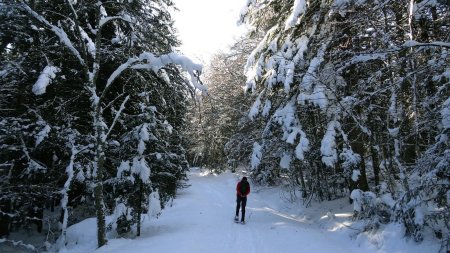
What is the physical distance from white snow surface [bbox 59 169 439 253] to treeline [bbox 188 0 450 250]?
1.97 ft

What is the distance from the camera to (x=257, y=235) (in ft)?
37.9

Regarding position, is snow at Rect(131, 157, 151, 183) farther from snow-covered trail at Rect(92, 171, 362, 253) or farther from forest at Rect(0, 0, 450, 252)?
snow-covered trail at Rect(92, 171, 362, 253)

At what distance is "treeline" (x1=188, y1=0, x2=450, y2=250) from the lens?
6969mm

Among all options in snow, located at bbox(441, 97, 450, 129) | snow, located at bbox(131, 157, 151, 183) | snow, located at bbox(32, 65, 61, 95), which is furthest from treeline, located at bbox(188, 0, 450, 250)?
snow, located at bbox(32, 65, 61, 95)

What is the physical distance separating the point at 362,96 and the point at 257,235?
531 cm

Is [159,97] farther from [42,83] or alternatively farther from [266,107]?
[42,83]

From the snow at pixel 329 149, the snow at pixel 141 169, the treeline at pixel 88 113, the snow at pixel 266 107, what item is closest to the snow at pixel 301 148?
the snow at pixel 329 149

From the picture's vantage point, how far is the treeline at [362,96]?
6969 mm

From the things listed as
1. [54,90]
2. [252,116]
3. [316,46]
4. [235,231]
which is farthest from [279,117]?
[54,90]

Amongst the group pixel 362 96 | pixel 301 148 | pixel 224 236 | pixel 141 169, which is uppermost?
pixel 362 96

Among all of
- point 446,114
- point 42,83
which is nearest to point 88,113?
point 42,83

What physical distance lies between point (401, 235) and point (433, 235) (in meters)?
0.67

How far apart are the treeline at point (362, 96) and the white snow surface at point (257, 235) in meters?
0.60

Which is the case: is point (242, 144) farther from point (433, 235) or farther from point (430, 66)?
point (430, 66)
